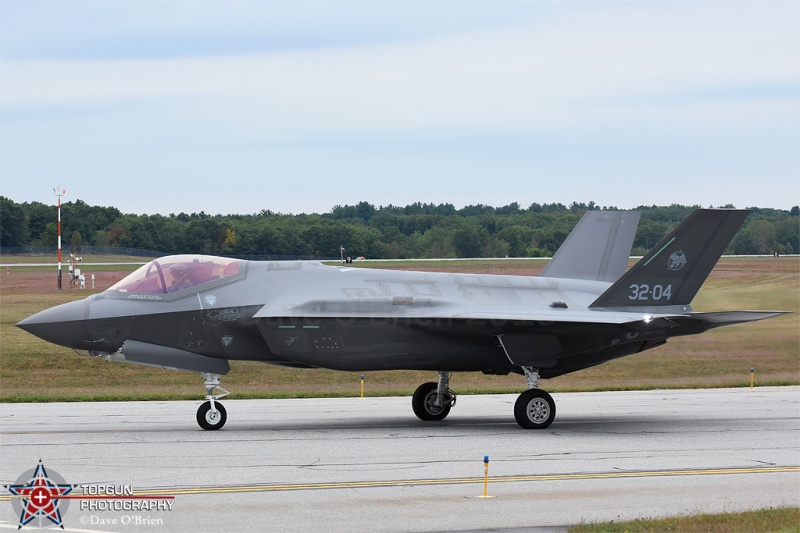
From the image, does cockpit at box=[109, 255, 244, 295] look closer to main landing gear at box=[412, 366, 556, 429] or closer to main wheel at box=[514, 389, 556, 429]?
main landing gear at box=[412, 366, 556, 429]

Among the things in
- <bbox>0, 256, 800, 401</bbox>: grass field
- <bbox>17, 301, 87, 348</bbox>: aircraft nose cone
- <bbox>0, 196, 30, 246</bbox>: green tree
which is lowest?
<bbox>0, 256, 800, 401</bbox>: grass field

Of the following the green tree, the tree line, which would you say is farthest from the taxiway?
the green tree

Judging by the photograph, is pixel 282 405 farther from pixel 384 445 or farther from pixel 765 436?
pixel 765 436

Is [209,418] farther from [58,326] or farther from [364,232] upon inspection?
[364,232]

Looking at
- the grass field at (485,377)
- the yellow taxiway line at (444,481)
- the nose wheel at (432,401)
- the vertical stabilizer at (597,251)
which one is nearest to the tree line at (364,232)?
the grass field at (485,377)

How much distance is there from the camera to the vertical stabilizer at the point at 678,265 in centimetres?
2000

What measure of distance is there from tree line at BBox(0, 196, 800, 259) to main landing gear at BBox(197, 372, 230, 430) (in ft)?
34.3

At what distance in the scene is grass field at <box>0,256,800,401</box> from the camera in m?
26.2

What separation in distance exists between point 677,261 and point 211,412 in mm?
9241

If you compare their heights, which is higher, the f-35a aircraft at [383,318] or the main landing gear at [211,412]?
the f-35a aircraft at [383,318]

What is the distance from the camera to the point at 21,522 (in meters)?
11.1

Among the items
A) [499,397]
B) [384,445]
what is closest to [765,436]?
[384,445]

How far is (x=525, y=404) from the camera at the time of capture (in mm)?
19422

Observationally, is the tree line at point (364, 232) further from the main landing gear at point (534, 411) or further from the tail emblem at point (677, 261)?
the main landing gear at point (534, 411)
